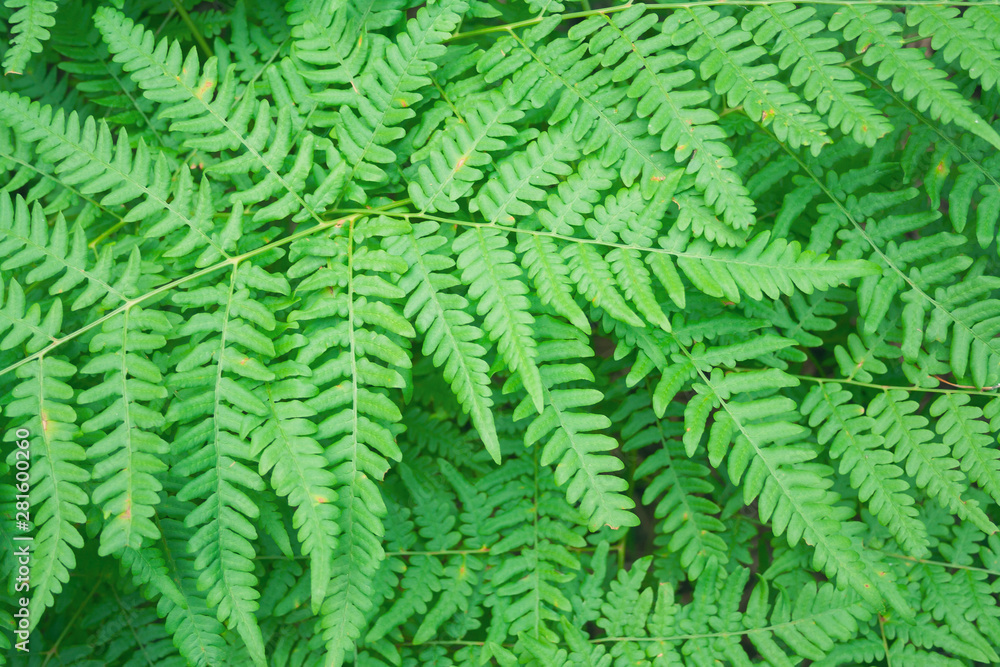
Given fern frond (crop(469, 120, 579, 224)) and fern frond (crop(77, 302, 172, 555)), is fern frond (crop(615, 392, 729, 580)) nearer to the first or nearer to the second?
fern frond (crop(469, 120, 579, 224))

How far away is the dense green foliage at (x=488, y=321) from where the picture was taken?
1.67m

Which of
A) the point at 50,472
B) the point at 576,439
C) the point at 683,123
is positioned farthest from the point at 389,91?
the point at 50,472

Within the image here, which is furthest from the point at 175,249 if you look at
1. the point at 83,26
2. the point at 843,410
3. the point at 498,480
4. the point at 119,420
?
the point at 843,410

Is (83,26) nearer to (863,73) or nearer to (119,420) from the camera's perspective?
(119,420)

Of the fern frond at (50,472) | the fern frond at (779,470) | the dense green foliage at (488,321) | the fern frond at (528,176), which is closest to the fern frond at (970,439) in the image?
the dense green foliage at (488,321)

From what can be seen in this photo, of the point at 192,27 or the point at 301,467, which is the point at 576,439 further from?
the point at 192,27

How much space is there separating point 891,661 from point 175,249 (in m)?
2.54

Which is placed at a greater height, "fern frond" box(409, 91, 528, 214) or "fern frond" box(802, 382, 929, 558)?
"fern frond" box(409, 91, 528, 214)

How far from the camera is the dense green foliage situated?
167cm

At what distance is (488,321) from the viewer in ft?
5.49

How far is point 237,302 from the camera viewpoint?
5.72ft

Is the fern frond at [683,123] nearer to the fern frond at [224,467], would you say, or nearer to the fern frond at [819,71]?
the fern frond at [819,71]

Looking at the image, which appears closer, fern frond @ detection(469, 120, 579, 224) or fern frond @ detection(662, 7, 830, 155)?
fern frond @ detection(662, 7, 830, 155)

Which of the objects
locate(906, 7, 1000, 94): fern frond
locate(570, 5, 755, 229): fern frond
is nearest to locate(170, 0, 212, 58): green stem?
locate(570, 5, 755, 229): fern frond
